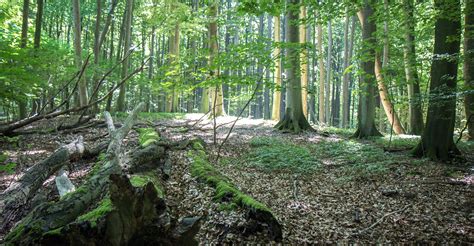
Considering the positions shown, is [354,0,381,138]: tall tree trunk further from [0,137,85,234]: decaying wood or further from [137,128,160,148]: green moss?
[0,137,85,234]: decaying wood

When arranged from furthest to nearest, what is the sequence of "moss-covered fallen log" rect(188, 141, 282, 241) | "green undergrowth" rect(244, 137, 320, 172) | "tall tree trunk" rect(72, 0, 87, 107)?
"tall tree trunk" rect(72, 0, 87, 107) → "green undergrowth" rect(244, 137, 320, 172) → "moss-covered fallen log" rect(188, 141, 282, 241)

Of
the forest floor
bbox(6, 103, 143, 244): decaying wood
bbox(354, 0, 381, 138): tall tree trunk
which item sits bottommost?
the forest floor

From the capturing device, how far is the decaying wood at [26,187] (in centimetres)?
375

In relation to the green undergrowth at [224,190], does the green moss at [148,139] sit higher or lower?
higher

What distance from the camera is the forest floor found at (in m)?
4.30

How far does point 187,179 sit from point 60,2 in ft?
73.4

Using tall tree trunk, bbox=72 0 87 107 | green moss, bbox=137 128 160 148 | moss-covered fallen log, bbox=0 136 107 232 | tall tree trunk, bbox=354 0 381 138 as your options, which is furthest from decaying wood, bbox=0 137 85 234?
tall tree trunk, bbox=354 0 381 138

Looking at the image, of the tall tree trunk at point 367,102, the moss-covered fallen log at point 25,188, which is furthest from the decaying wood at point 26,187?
the tall tree trunk at point 367,102

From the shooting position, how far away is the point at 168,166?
631 cm

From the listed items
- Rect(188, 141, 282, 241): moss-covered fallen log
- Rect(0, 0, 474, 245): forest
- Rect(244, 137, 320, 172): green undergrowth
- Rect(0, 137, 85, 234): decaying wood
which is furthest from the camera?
Rect(244, 137, 320, 172): green undergrowth

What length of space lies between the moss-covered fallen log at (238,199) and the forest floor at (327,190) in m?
0.13

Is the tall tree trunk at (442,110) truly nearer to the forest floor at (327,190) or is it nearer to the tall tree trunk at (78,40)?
the forest floor at (327,190)

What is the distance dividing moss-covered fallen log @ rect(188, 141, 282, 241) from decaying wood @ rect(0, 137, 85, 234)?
2.31 meters

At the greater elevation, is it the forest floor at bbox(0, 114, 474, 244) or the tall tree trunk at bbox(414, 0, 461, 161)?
the tall tree trunk at bbox(414, 0, 461, 161)
